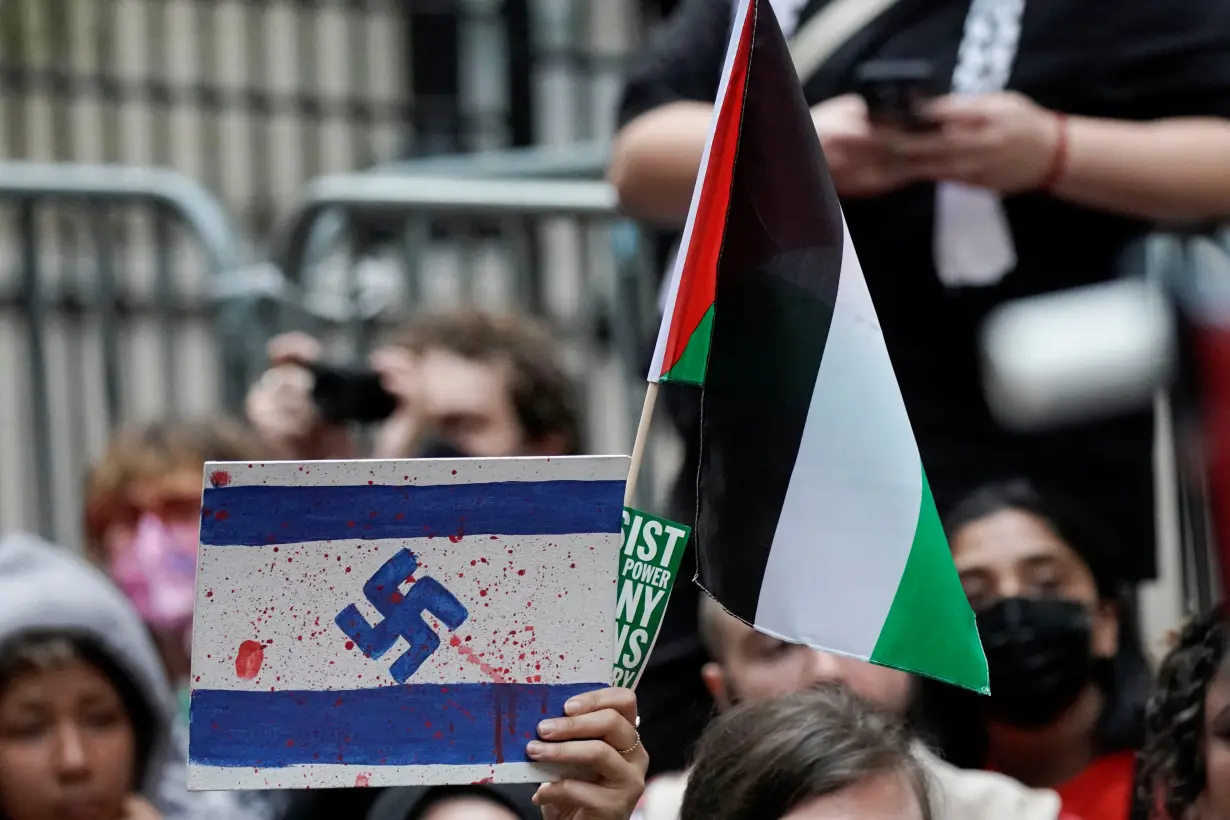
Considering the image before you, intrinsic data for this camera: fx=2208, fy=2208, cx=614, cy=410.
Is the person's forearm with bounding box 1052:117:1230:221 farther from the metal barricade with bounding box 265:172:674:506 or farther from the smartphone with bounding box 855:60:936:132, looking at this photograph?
the metal barricade with bounding box 265:172:674:506

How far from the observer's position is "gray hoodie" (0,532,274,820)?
12.6ft

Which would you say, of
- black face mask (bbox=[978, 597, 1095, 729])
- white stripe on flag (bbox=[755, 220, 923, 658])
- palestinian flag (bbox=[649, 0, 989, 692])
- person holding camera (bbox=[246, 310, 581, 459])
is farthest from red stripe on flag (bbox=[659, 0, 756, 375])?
person holding camera (bbox=[246, 310, 581, 459])

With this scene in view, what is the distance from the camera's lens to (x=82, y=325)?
6262 mm

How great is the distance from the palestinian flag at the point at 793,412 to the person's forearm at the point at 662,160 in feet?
2.49

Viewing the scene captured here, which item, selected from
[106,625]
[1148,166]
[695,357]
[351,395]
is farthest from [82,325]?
[695,357]

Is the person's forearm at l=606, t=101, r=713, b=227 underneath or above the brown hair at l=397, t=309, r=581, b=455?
above

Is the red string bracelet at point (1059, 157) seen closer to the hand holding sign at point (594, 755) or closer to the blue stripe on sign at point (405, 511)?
the blue stripe on sign at point (405, 511)

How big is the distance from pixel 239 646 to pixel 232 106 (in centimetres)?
678

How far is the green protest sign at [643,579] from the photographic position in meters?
2.64

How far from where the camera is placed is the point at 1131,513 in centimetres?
351

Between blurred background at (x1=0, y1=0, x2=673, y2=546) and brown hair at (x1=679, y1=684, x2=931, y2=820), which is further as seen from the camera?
blurred background at (x1=0, y1=0, x2=673, y2=546)

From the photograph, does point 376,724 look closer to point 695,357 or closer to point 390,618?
point 390,618

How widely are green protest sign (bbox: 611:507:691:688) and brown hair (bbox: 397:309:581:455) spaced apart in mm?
1850

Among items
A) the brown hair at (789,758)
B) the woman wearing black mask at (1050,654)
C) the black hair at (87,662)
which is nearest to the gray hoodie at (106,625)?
the black hair at (87,662)
